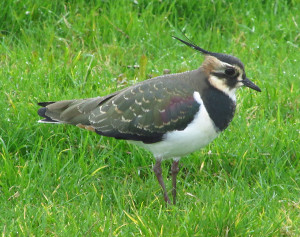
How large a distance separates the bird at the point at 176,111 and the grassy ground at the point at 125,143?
0.44m

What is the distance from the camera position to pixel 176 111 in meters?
5.40

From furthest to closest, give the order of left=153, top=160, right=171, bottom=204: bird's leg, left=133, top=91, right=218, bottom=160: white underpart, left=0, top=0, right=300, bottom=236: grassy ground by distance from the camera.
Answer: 1. left=153, top=160, right=171, bottom=204: bird's leg
2. left=133, top=91, right=218, bottom=160: white underpart
3. left=0, top=0, right=300, bottom=236: grassy ground

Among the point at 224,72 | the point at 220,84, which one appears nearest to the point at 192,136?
the point at 220,84

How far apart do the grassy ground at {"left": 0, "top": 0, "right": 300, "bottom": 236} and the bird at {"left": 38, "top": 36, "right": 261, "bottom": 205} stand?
Answer: 0.44 meters

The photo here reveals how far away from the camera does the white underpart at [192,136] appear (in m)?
5.29

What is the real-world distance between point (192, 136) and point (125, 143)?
119 centimetres

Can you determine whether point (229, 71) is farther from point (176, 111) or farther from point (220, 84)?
point (176, 111)

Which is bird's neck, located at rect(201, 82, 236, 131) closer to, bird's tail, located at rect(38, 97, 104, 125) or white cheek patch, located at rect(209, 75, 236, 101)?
white cheek patch, located at rect(209, 75, 236, 101)

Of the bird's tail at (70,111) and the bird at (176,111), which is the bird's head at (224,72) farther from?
the bird's tail at (70,111)

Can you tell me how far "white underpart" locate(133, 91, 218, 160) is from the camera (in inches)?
208

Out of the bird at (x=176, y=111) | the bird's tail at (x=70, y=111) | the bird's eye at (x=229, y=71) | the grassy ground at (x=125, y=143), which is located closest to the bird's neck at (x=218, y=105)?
the bird at (x=176, y=111)

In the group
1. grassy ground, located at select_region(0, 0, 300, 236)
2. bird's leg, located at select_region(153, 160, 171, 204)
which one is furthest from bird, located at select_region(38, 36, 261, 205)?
grassy ground, located at select_region(0, 0, 300, 236)

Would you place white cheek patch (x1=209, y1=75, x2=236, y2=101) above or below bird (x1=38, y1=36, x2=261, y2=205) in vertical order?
above

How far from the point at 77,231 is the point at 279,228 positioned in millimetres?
1511
